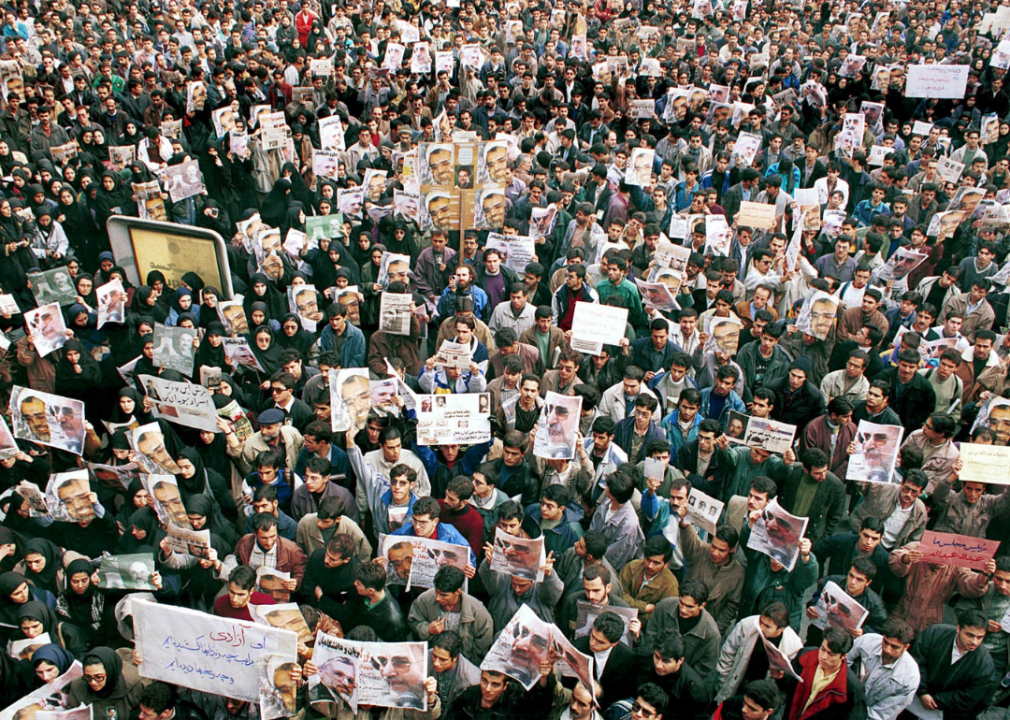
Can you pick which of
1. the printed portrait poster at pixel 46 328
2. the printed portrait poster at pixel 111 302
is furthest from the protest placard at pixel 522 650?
the printed portrait poster at pixel 111 302

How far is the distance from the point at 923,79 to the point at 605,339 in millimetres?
10497

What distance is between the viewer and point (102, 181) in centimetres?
1143

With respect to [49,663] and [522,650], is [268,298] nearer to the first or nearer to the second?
[49,663]

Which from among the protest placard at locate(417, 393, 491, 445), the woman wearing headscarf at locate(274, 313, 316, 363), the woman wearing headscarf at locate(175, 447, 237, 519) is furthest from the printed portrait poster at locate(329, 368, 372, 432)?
the woman wearing headscarf at locate(274, 313, 316, 363)

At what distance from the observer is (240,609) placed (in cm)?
537

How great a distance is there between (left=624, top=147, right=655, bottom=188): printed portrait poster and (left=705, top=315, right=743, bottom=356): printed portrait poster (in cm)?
418

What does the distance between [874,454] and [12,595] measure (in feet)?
19.1

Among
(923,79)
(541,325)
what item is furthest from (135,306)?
(923,79)

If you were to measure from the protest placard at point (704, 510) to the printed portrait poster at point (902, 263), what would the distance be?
475 centimetres

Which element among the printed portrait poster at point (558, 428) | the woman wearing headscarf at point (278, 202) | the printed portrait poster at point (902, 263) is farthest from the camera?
the woman wearing headscarf at point (278, 202)

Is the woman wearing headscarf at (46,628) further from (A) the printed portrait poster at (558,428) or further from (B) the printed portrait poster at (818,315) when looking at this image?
(B) the printed portrait poster at (818,315)

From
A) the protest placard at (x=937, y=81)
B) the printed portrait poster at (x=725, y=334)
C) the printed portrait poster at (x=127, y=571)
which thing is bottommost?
the printed portrait poster at (x=127, y=571)

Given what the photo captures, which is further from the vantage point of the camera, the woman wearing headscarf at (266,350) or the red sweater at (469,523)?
the woman wearing headscarf at (266,350)

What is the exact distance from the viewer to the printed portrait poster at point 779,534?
5.39 meters
